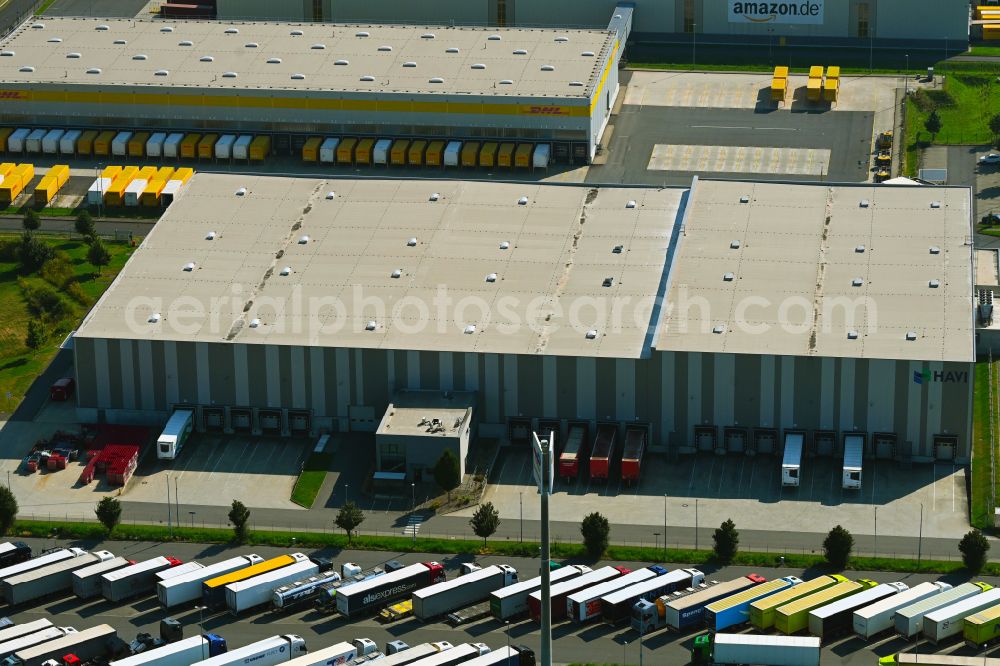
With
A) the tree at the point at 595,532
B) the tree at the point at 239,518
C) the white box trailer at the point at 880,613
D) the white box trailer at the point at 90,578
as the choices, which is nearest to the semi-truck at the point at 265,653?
the white box trailer at the point at 90,578

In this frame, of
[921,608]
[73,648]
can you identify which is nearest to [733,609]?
[921,608]

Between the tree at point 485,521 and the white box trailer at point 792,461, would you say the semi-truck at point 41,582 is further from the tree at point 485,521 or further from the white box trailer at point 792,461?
the white box trailer at point 792,461

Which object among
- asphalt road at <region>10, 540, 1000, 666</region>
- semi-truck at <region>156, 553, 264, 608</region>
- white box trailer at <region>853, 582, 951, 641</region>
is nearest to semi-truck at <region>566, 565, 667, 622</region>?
asphalt road at <region>10, 540, 1000, 666</region>

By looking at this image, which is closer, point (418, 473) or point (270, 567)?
point (270, 567)

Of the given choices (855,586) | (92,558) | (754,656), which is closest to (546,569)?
(754,656)

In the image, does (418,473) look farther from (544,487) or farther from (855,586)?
(544,487)

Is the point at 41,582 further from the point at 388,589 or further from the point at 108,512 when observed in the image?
the point at 388,589

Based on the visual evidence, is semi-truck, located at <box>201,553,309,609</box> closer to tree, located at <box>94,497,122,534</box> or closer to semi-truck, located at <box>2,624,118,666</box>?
semi-truck, located at <box>2,624,118,666</box>
